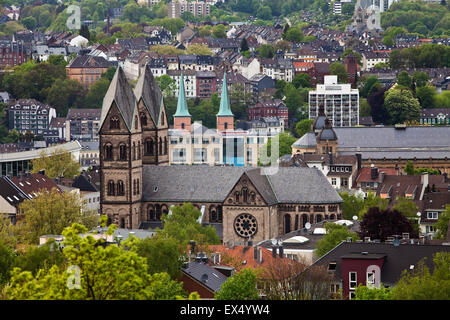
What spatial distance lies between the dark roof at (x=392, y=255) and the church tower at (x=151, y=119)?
34926 millimetres

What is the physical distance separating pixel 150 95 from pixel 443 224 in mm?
22700

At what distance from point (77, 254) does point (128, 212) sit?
6057cm

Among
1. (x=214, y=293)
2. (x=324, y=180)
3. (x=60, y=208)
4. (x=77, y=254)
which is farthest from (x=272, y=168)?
(x=77, y=254)

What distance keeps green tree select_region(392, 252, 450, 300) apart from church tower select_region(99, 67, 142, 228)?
3773cm

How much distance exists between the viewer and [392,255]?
66938 mm

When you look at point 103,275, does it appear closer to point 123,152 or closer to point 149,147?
point 123,152

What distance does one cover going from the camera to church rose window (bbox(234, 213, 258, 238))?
97.4 metres

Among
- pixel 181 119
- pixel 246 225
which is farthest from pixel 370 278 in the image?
pixel 181 119

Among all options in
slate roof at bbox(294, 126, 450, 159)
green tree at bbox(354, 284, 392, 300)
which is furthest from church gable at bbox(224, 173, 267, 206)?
slate roof at bbox(294, 126, 450, 159)

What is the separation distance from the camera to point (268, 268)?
228 feet

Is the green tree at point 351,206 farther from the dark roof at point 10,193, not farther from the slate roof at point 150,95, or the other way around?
the dark roof at point 10,193

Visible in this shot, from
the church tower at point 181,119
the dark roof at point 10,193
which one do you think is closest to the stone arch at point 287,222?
the dark roof at point 10,193

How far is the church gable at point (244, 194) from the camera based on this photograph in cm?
9681
